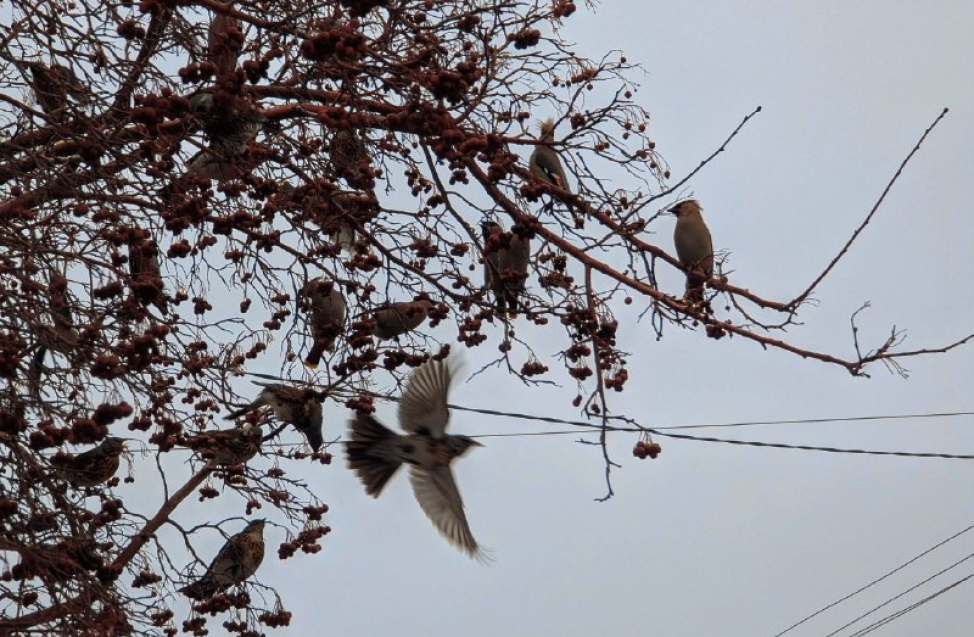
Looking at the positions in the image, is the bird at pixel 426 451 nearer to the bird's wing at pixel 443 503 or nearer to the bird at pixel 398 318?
the bird's wing at pixel 443 503

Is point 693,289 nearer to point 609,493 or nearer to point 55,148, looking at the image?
point 609,493

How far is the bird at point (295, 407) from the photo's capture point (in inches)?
179

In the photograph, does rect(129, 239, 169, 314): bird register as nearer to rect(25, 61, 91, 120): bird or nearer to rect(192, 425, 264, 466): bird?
rect(25, 61, 91, 120): bird

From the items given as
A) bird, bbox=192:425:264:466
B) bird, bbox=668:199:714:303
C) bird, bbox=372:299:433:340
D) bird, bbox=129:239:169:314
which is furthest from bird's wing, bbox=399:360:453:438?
bird, bbox=129:239:169:314

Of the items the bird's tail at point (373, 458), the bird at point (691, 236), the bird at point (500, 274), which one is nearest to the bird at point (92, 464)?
the bird's tail at point (373, 458)

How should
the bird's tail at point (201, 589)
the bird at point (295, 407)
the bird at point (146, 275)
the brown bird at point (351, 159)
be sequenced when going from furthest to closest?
the bird's tail at point (201, 589) → the bird at point (295, 407) → the brown bird at point (351, 159) → the bird at point (146, 275)

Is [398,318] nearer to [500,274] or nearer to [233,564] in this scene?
[500,274]

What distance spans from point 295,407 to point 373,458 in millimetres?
1111

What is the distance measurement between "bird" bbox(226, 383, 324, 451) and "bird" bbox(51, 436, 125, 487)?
1.67ft

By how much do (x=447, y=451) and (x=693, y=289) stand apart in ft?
5.72

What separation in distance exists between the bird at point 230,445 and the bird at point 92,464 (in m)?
0.29

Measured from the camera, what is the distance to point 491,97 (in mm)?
4617

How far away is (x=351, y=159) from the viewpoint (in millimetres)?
4609

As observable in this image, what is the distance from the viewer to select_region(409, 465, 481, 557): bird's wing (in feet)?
18.8
